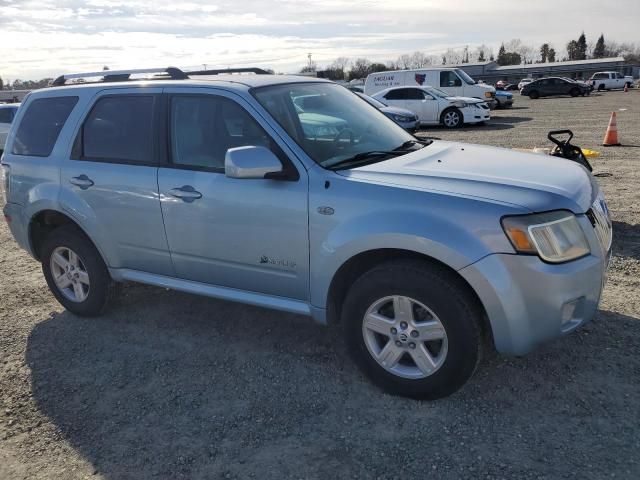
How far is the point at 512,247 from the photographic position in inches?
114

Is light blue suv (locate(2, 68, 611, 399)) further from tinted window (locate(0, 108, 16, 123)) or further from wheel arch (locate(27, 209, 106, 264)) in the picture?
tinted window (locate(0, 108, 16, 123))

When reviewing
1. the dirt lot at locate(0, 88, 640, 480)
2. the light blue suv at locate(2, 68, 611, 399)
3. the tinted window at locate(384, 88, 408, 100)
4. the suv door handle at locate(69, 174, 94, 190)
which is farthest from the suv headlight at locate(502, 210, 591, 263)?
the tinted window at locate(384, 88, 408, 100)

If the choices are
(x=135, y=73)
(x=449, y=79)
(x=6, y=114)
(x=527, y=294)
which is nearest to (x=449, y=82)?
(x=449, y=79)

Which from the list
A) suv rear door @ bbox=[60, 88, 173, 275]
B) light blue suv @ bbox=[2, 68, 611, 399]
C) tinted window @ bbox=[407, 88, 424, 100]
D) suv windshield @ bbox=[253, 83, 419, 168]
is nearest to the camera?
light blue suv @ bbox=[2, 68, 611, 399]

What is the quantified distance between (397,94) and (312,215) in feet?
59.6

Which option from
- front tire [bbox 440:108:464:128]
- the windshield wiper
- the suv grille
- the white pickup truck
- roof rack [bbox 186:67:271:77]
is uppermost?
roof rack [bbox 186:67:271:77]

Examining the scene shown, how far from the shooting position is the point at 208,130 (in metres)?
3.93

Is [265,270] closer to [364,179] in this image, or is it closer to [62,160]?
[364,179]

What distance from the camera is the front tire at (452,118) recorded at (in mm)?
19891

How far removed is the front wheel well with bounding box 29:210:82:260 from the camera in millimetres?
4758

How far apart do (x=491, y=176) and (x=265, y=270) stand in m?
1.53

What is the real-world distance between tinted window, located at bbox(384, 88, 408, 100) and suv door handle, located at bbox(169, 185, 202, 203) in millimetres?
17728

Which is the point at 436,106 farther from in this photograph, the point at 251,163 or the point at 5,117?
the point at 251,163

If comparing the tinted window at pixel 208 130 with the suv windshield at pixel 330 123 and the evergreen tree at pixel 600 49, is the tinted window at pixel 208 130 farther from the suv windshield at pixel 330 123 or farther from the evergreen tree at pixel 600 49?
the evergreen tree at pixel 600 49
